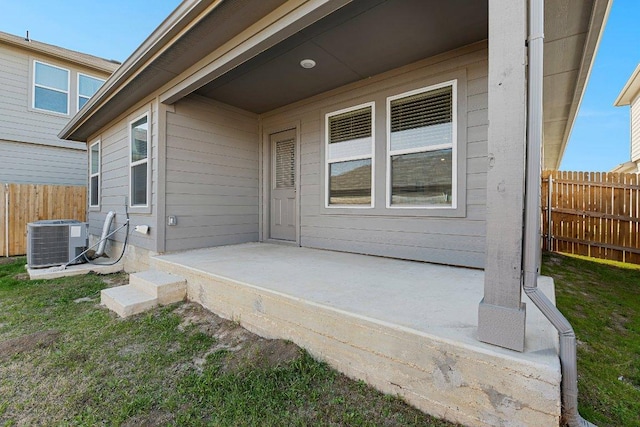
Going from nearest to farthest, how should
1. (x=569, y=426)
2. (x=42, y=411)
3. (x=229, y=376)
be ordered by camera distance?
(x=569, y=426), (x=42, y=411), (x=229, y=376)

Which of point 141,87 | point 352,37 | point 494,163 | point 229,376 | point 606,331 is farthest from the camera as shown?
point 141,87

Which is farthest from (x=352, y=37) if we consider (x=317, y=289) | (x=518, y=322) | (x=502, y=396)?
(x=502, y=396)

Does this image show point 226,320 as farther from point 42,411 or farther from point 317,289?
point 42,411

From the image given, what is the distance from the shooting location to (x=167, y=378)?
197 cm

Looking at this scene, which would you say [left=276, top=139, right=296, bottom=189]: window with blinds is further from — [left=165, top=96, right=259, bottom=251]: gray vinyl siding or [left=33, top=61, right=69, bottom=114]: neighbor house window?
[left=33, top=61, right=69, bottom=114]: neighbor house window

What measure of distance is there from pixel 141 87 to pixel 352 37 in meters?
3.03

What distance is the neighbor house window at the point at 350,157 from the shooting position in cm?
400

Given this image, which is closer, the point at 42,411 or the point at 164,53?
the point at 42,411

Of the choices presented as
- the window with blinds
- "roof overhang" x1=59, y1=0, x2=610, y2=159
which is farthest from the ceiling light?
the window with blinds

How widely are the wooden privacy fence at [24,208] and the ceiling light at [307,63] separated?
7.13 meters

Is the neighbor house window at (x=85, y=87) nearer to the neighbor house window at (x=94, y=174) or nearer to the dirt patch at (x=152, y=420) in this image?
the neighbor house window at (x=94, y=174)

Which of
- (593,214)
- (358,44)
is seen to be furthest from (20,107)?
(593,214)

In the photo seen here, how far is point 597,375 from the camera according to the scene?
1.80 meters

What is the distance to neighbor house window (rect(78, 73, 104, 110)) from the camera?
873 centimetres
